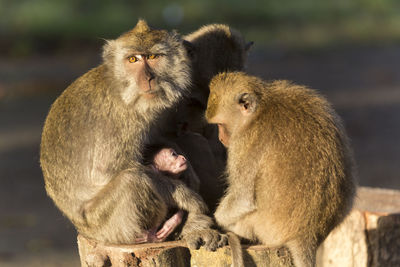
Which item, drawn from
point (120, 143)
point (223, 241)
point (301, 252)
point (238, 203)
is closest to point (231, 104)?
point (238, 203)

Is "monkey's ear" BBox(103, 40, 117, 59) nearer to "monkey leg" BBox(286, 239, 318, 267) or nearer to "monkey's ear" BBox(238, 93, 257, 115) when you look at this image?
"monkey's ear" BBox(238, 93, 257, 115)

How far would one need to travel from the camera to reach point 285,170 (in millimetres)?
3914

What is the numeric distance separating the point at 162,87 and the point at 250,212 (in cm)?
98

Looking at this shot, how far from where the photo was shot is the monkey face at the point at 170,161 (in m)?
4.41

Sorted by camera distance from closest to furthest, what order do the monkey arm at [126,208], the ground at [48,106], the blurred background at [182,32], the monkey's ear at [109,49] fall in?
the monkey arm at [126,208] < the monkey's ear at [109,49] < the ground at [48,106] < the blurred background at [182,32]

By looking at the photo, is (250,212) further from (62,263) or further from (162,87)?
(62,263)

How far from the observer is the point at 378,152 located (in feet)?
35.1

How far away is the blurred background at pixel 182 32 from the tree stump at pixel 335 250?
3.22 meters

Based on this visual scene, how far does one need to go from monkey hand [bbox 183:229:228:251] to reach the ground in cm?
164

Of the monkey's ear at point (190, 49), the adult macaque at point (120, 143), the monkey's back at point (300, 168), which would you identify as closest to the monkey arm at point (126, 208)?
the adult macaque at point (120, 143)

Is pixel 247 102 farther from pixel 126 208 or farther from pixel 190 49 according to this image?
pixel 126 208

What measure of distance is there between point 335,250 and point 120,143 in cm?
229

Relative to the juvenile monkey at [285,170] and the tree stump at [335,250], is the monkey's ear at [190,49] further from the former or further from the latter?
the tree stump at [335,250]

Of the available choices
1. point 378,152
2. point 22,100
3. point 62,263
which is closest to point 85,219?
point 62,263
